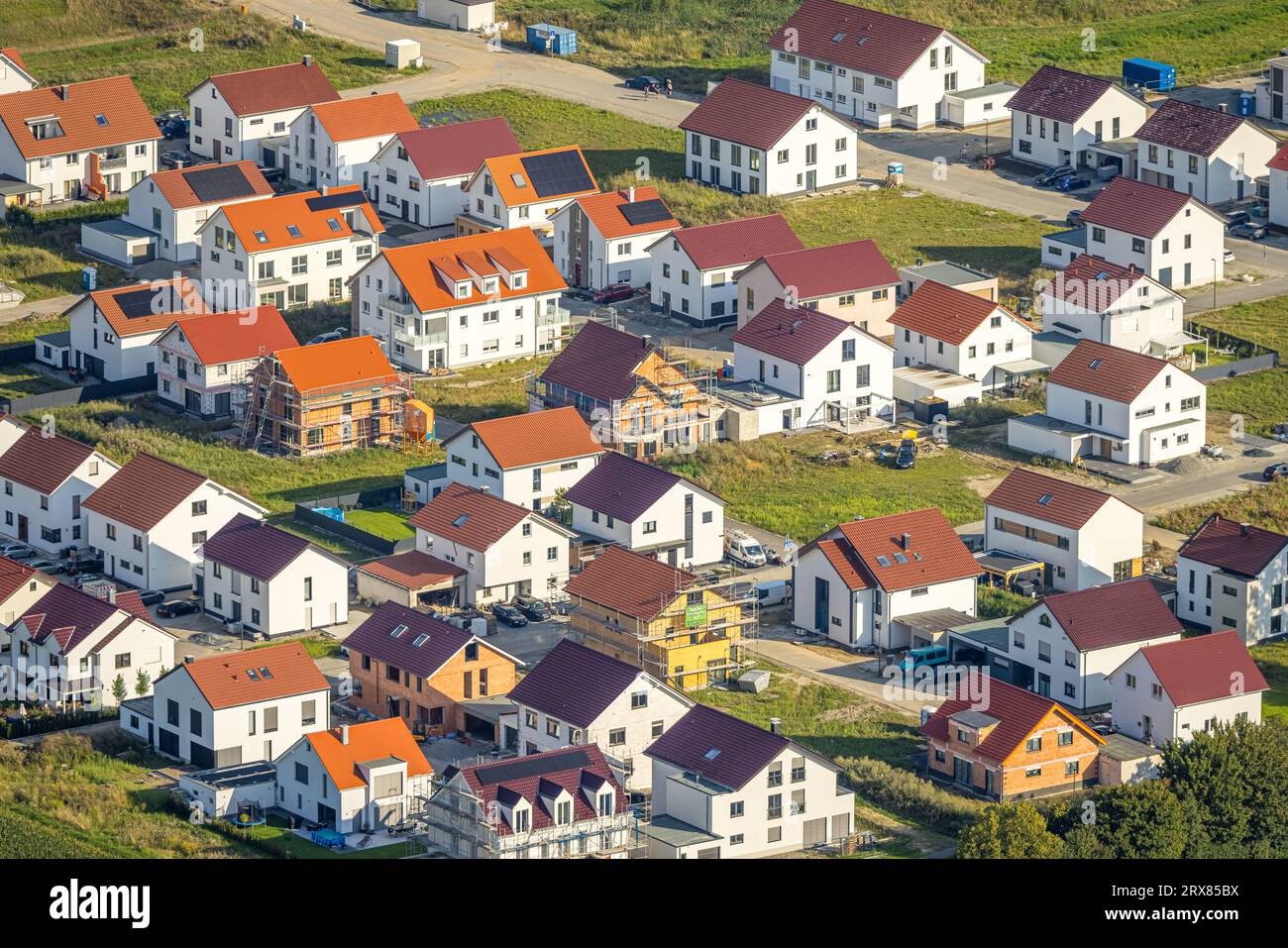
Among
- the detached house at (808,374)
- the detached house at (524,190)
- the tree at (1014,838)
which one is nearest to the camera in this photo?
the tree at (1014,838)

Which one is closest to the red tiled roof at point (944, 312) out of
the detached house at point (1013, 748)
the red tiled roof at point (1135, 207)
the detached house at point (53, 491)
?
the red tiled roof at point (1135, 207)

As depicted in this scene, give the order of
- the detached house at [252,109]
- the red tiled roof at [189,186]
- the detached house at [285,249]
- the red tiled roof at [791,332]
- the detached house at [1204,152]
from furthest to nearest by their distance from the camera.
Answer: the detached house at [252,109] < the detached house at [1204,152] < the red tiled roof at [189,186] < the detached house at [285,249] < the red tiled roof at [791,332]

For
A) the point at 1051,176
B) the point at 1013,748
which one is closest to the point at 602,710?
the point at 1013,748

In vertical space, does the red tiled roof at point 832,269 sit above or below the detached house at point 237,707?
above

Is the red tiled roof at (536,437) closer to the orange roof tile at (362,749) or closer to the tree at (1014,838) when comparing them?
the orange roof tile at (362,749)

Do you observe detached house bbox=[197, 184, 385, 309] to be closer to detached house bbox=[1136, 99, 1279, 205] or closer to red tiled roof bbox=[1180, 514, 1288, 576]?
detached house bbox=[1136, 99, 1279, 205]
